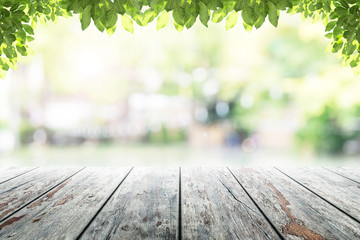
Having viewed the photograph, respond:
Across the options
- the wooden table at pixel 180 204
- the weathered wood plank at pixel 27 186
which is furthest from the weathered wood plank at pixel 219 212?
the weathered wood plank at pixel 27 186

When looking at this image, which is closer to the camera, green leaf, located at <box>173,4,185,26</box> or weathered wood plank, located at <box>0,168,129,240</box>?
weathered wood plank, located at <box>0,168,129,240</box>

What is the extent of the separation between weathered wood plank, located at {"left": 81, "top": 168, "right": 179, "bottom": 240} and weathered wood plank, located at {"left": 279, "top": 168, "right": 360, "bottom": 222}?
0.62 metres

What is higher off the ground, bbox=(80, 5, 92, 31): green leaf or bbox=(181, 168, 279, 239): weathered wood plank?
bbox=(80, 5, 92, 31): green leaf

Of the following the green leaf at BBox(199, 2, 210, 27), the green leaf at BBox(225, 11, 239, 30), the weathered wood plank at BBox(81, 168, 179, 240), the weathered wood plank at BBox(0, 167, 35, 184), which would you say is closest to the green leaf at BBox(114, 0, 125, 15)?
the green leaf at BBox(199, 2, 210, 27)

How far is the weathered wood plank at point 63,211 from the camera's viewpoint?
89cm

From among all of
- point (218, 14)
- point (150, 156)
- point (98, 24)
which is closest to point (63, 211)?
point (98, 24)

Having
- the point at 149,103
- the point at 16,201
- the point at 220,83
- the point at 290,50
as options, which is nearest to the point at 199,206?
the point at 16,201

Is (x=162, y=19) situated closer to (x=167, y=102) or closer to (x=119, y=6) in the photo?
(x=119, y=6)

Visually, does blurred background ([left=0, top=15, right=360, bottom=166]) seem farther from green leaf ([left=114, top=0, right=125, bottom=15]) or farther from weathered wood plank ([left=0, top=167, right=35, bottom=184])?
green leaf ([left=114, top=0, right=125, bottom=15])

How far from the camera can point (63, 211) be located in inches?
41.8

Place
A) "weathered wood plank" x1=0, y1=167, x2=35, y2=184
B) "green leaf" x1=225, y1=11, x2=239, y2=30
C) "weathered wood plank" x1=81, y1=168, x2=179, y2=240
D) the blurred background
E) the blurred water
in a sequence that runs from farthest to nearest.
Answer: the blurred water → the blurred background → "weathered wood plank" x1=0, y1=167, x2=35, y2=184 → "green leaf" x1=225, y1=11, x2=239, y2=30 → "weathered wood plank" x1=81, y1=168, x2=179, y2=240

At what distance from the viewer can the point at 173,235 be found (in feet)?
2.84

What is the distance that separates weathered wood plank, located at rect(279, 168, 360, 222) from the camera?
3.74 ft

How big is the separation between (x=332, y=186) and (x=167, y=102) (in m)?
13.1
